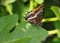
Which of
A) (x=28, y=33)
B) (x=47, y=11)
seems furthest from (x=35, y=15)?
(x=47, y=11)

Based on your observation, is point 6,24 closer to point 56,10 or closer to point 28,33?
point 28,33

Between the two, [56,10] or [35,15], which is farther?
[56,10]

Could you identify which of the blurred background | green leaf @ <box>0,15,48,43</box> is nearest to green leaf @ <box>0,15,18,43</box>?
green leaf @ <box>0,15,48,43</box>

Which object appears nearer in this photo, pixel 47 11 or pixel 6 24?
pixel 6 24

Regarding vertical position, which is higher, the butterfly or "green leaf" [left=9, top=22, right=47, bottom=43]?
the butterfly

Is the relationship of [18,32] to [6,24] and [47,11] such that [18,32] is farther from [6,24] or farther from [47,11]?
[47,11]

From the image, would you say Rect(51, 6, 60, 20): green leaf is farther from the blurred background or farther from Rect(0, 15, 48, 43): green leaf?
Rect(0, 15, 48, 43): green leaf

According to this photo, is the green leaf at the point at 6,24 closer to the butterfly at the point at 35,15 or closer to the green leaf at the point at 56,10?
the butterfly at the point at 35,15

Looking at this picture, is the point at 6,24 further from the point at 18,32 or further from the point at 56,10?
the point at 56,10

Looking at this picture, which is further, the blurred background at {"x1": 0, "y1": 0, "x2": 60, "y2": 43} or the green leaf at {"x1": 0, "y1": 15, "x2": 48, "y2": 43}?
the blurred background at {"x1": 0, "y1": 0, "x2": 60, "y2": 43}

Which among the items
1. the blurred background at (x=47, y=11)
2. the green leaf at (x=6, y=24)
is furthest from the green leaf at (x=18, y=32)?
the blurred background at (x=47, y=11)

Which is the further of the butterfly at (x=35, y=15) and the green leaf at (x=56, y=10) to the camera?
the green leaf at (x=56, y=10)
